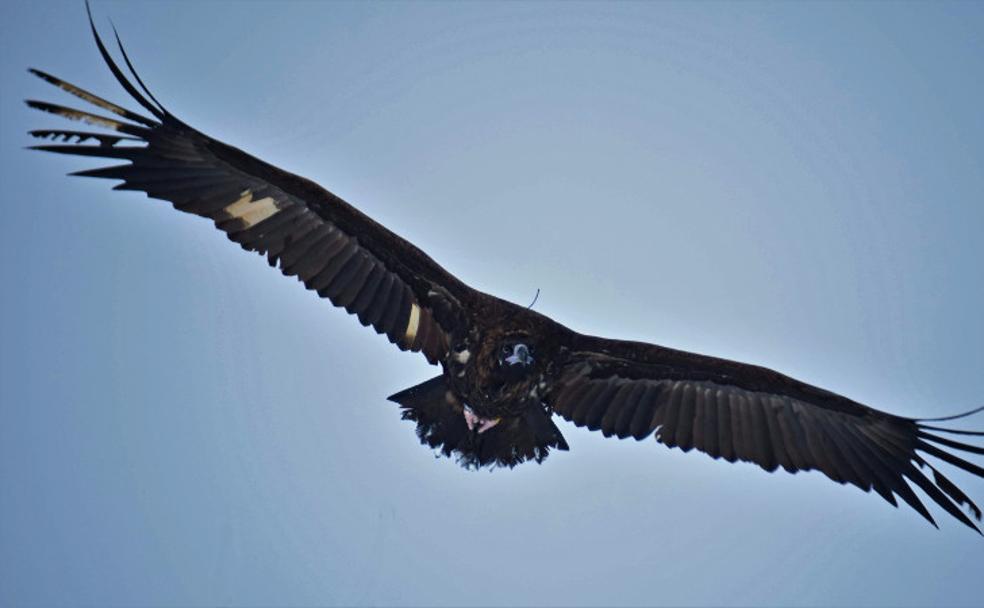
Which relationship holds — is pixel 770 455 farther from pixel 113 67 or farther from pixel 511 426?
pixel 113 67

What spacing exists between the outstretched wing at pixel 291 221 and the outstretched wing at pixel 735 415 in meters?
1.31

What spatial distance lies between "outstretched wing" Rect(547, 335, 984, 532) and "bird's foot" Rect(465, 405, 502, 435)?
2.11 feet

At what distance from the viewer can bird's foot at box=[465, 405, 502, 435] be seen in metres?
8.63

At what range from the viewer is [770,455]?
352 inches

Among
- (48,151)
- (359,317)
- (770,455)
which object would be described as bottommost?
(48,151)

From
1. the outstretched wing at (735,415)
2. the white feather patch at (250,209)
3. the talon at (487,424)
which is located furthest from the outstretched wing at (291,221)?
the outstretched wing at (735,415)

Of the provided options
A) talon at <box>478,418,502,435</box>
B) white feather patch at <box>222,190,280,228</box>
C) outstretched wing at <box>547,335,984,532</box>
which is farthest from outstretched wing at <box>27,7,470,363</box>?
outstretched wing at <box>547,335,984,532</box>

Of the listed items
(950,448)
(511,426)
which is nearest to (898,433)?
(950,448)

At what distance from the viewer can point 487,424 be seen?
8680mm

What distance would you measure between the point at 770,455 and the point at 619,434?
4.12ft

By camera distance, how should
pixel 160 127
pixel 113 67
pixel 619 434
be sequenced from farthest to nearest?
pixel 619 434 → pixel 160 127 → pixel 113 67

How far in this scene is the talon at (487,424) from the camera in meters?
8.66

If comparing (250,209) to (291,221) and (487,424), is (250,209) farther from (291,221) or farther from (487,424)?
(487,424)

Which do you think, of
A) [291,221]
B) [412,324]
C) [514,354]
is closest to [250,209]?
[291,221]
